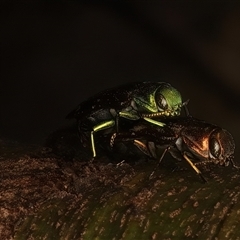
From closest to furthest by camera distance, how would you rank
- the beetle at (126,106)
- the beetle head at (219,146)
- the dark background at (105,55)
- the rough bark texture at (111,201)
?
1. the rough bark texture at (111,201)
2. the beetle head at (219,146)
3. the beetle at (126,106)
4. the dark background at (105,55)

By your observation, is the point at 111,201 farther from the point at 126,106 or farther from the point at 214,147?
the point at 126,106

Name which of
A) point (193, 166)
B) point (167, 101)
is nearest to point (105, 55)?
point (167, 101)

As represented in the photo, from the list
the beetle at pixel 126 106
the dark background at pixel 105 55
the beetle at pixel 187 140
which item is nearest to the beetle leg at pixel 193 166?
the beetle at pixel 187 140

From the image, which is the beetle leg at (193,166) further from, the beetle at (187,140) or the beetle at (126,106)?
the beetle at (126,106)

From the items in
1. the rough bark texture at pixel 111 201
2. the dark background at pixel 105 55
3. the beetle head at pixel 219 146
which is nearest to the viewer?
the rough bark texture at pixel 111 201

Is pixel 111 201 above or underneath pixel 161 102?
underneath

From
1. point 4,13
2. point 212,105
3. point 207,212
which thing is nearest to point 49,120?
point 4,13

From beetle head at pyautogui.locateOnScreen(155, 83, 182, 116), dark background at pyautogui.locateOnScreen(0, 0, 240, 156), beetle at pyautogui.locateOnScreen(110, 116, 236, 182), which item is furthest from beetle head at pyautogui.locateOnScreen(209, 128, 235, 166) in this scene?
dark background at pyautogui.locateOnScreen(0, 0, 240, 156)

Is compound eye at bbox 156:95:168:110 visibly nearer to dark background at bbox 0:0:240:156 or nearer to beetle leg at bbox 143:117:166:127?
beetle leg at bbox 143:117:166:127
